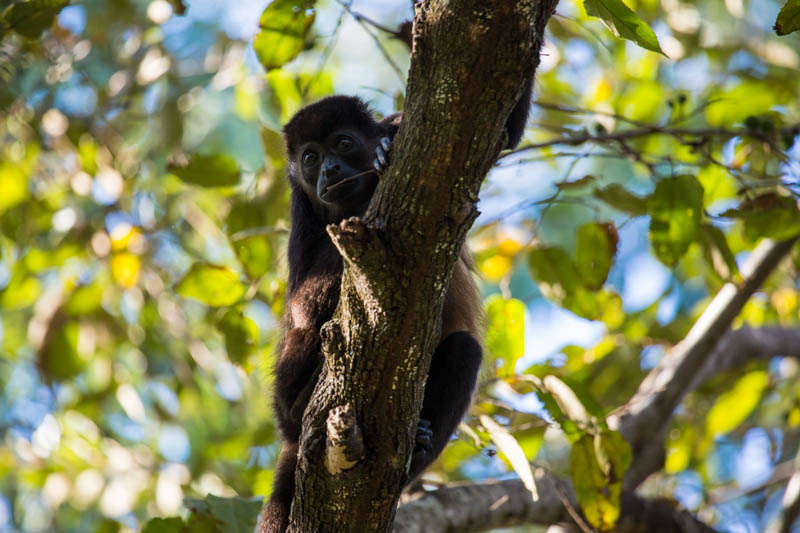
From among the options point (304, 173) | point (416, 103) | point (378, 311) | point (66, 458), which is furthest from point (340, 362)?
point (66, 458)

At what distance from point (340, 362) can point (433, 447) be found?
106 centimetres

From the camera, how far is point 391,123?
4.25 metres

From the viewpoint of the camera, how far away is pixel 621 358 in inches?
219

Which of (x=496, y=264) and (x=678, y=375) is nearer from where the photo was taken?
(x=678, y=375)

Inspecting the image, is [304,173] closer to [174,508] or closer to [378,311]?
[378,311]

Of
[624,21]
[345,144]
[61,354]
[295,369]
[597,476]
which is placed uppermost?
[624,21]

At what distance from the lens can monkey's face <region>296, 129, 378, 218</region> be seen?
13.1ft

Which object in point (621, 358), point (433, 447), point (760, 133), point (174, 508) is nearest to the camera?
point (433, 447)

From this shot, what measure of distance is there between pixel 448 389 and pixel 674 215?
137cm

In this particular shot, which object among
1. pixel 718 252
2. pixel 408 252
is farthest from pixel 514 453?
pixel 718 252

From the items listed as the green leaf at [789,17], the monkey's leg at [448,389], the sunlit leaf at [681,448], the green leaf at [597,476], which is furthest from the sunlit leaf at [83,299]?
the green leaf at [789,17]

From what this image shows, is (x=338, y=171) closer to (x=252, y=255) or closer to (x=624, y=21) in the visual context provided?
(x=252, y=255)

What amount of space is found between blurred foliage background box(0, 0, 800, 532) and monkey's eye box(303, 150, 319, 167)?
1.39 ft

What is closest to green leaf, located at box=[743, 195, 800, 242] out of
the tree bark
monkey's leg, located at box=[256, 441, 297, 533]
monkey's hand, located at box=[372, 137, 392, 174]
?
monkey's hand, located at box=[372, 137, 392, 174]
